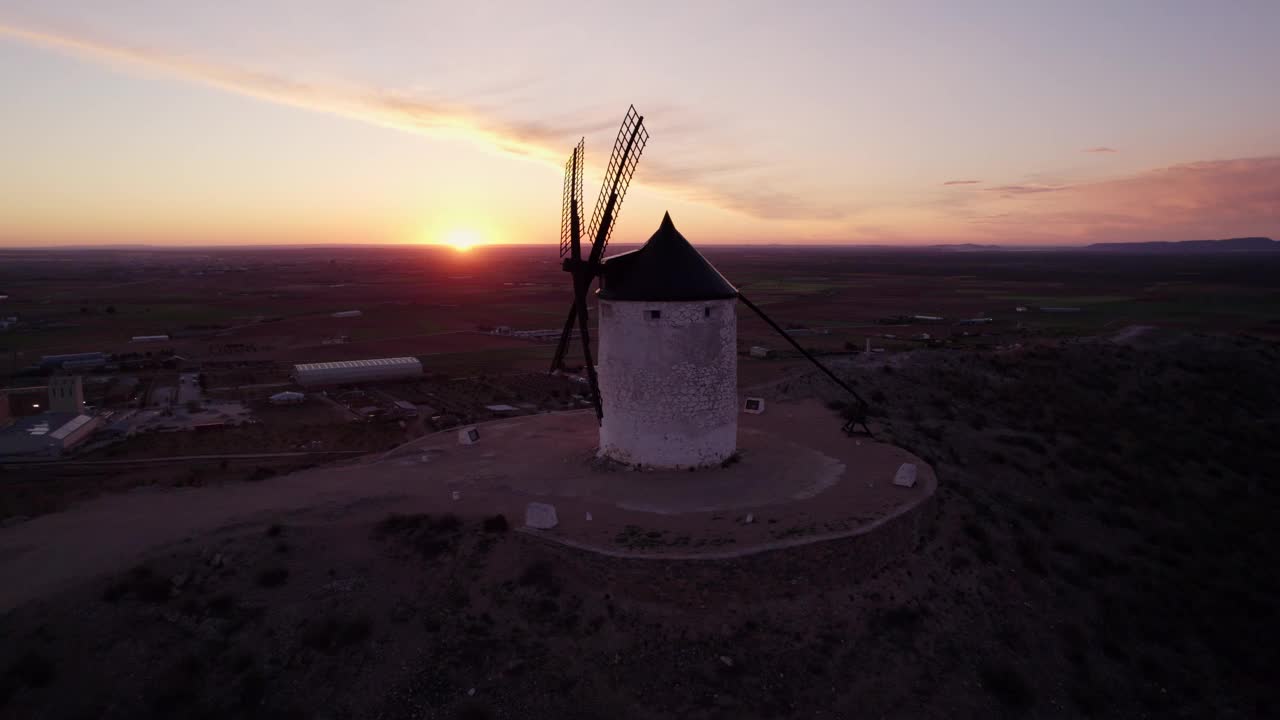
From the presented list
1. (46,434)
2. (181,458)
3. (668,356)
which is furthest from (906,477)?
(46,434)

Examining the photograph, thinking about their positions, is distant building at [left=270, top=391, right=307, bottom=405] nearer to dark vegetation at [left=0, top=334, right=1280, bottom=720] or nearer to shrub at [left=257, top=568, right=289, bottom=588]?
dark vegetation at [left=0, top=334, right=1280, bottom=720]

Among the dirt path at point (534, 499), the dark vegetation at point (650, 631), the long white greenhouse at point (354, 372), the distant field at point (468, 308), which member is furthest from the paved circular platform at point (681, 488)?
the distant field at point (468, 308)

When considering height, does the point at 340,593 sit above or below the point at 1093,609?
above

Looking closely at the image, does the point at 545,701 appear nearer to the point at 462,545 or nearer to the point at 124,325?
the point at 462,545

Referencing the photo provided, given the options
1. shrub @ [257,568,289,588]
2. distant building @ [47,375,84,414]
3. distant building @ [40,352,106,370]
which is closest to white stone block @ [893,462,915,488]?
shrub @ [257,568,289,588]

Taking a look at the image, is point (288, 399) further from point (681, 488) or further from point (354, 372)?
point (681, 488)

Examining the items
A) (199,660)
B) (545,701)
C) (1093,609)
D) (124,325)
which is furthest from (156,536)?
(124,325)
